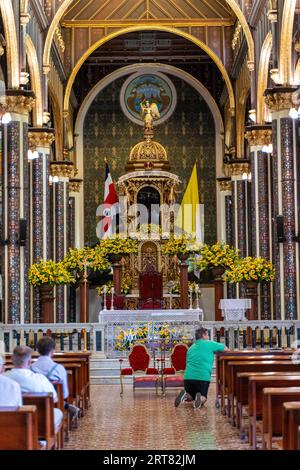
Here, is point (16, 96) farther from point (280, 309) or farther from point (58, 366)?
point (58, 366)

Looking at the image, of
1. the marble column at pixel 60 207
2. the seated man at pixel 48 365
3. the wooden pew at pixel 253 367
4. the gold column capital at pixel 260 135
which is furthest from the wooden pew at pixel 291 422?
the marble column at pixel 60 207

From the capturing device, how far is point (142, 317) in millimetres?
24219

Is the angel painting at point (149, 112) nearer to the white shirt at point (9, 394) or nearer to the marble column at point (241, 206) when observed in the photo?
the marble column at point (241, 206)

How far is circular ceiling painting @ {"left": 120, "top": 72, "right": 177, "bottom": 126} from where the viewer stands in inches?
1591

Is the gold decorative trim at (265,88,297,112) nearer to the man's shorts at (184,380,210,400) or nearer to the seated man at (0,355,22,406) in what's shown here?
the man's shorts at (184,380,210,400)

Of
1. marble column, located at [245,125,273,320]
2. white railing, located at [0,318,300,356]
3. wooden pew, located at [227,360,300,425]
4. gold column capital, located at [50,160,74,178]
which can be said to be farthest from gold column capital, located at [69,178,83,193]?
wooden pew, located at [227,360,300,425]

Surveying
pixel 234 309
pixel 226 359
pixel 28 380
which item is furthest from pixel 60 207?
pixel 28 380

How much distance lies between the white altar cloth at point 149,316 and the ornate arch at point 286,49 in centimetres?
636

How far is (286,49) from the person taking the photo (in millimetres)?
24984

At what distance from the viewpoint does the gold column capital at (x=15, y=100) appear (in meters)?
24.6

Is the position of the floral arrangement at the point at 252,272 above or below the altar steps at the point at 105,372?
above

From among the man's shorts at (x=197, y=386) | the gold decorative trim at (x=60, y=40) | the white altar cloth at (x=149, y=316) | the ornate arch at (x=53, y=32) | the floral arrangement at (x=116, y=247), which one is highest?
the gold decorative trim at (x=60, y=40)

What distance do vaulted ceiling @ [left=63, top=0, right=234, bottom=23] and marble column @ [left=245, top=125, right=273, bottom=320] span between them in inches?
247
